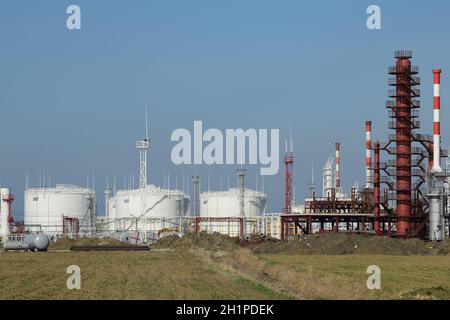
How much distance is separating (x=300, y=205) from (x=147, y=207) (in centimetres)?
3961

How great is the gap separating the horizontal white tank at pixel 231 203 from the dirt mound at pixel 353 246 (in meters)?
59.0

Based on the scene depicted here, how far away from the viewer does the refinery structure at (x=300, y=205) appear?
10438cm

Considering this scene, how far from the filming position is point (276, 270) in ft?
157

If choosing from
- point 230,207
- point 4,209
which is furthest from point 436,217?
point 4,209

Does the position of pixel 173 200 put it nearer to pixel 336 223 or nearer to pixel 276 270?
pixel 336 223

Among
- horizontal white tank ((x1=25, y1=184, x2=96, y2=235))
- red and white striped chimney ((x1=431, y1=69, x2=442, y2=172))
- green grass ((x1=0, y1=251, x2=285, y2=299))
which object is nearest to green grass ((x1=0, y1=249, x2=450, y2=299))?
green grass ((x1=0, y1=251, x2=285, y2=299))

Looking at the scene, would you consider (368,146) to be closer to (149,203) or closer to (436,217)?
(436,217)

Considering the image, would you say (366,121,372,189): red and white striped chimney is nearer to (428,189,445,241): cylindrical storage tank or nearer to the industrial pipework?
(428,189,445,241): cylindrical storage tank

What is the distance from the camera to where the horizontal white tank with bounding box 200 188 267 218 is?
6132 inches

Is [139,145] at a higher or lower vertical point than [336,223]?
higher

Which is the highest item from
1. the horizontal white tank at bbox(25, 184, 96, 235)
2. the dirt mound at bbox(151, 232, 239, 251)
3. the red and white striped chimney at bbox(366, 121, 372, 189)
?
the red and white striped chimney at bbox(366, 121, 372, 189)

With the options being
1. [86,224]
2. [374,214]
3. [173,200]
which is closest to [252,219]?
[173,200]

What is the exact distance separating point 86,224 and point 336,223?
55.2m

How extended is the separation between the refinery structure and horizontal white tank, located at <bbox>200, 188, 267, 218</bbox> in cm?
17
